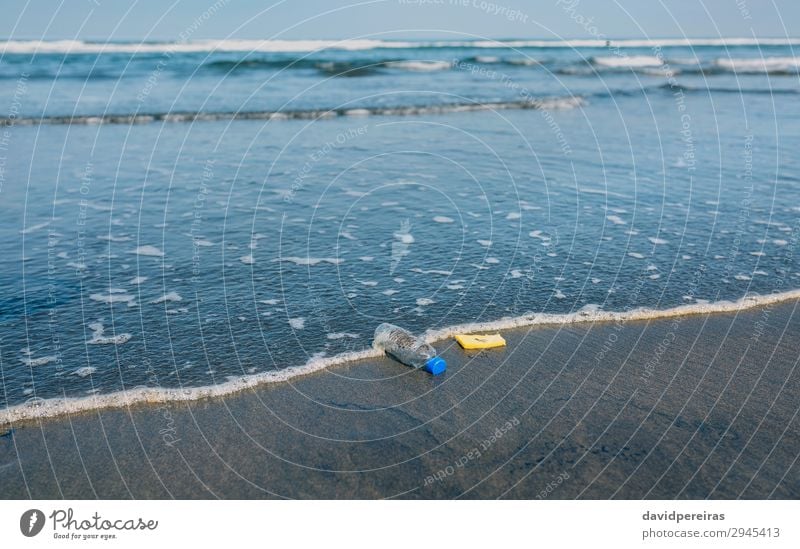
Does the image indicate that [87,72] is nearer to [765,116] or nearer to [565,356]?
[765,116]

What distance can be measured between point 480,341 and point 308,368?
189 centimetres

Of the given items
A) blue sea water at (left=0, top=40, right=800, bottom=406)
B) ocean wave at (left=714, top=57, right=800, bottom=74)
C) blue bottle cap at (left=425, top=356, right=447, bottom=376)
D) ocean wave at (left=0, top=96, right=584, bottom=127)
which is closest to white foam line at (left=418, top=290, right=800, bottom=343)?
blue sea water at (left=0, top=40, right=800, bottom=406)

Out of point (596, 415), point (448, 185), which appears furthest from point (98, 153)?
point (596, 415)

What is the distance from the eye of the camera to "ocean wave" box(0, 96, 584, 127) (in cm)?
2058

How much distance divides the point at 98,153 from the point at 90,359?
1073 centimetres

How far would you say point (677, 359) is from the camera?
693cm

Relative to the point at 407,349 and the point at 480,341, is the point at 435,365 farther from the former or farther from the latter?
the point at 480,341

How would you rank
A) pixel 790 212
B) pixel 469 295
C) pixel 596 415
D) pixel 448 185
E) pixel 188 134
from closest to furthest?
pixel 596 415, pixel 469 295, pixel 790 212, pixel 448 185, pixel 188 134

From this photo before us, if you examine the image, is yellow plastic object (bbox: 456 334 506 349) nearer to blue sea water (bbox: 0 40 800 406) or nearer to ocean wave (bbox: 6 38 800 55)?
blue sea water (bbox: 0 40 800 406)

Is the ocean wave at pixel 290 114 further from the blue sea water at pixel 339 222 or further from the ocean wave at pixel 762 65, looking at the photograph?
the ocean wave at pixel 762 65

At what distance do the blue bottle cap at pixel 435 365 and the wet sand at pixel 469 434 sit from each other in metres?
0.12

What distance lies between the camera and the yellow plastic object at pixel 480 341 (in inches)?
280
